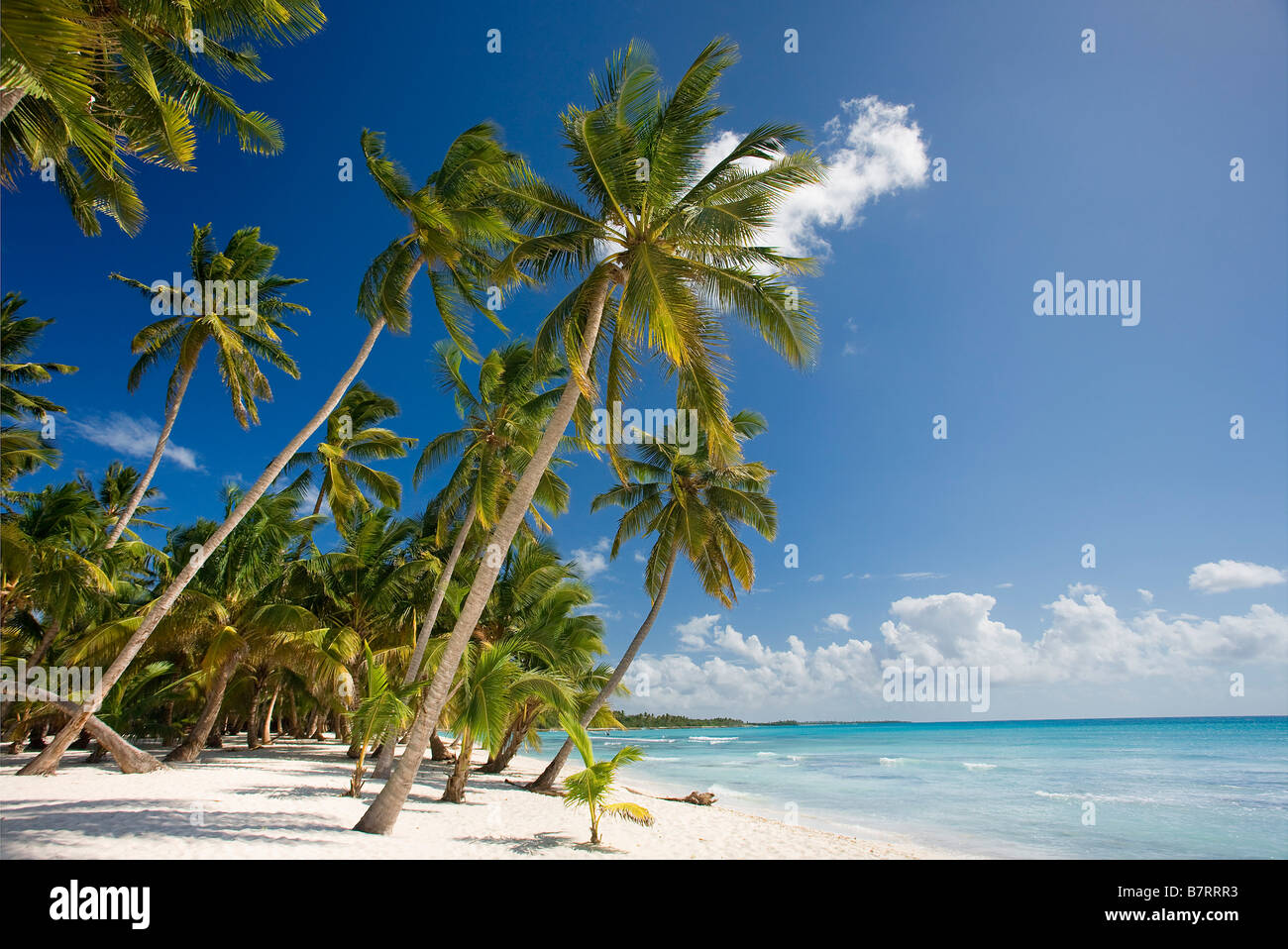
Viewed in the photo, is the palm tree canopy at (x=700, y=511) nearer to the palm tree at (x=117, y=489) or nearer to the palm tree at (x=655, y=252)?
the palm tree at (x=655, y=252)

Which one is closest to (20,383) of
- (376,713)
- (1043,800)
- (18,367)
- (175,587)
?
(18,367)

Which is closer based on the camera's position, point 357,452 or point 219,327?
point 219,327

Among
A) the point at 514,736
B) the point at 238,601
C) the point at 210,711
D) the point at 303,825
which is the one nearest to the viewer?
the point at 303,825

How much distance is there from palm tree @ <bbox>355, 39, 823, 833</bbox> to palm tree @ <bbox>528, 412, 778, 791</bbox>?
7.34m

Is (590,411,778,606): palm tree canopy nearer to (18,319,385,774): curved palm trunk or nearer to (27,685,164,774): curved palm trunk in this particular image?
(18,319,385,774): curved palm trunk

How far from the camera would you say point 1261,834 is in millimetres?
13773

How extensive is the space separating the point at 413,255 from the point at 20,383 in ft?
52.6

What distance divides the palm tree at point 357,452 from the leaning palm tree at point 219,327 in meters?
3.16

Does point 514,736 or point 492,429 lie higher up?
point 492,429

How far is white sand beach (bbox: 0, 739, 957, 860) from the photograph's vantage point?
6.28 meters

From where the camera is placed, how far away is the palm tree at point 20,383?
13.4 m

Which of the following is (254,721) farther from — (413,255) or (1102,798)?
(1102,798)

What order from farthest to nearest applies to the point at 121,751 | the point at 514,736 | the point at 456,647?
the point at 514,736, the point at 121,751, the point at 456,647

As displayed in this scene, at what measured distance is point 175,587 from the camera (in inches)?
430
